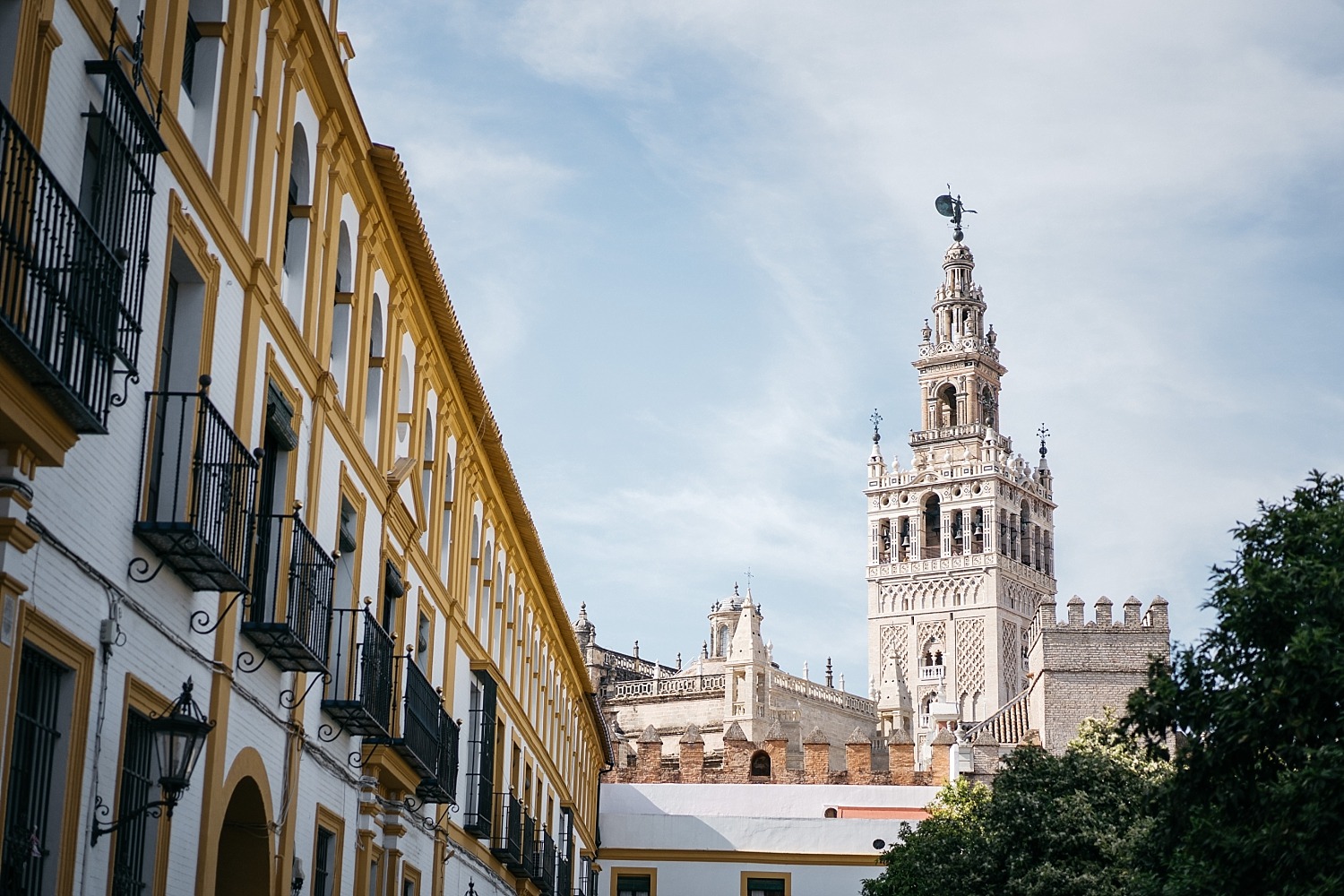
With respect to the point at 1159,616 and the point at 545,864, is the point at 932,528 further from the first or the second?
the point at 545,864

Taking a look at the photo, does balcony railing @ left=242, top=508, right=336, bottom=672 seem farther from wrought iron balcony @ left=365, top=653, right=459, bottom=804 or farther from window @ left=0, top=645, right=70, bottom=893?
window @ left=0, top=645, right=70, bottom=893

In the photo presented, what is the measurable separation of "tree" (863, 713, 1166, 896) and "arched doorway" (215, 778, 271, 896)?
15.1 meters

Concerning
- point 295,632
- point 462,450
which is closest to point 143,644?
point 295,632

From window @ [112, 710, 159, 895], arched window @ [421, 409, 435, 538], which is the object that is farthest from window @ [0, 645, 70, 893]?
arched window @ [421, 409, 435, 538]

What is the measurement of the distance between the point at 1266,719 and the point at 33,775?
1061 centimetres

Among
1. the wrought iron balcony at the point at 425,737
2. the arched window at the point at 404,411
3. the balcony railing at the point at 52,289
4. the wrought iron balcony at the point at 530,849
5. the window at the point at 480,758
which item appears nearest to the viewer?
the balcony railing at the point at 52,289

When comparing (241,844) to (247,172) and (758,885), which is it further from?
(758,885)

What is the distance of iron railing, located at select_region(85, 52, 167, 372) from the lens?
33.5 ft

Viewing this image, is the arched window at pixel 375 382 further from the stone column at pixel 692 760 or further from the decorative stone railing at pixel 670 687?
the decorative stone railing at pixel 670 687

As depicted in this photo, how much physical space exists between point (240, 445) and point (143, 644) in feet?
5.42

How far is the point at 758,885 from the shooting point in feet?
151

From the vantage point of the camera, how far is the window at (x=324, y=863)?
17.1 metres

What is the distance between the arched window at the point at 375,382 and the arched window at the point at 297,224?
3.15 meters

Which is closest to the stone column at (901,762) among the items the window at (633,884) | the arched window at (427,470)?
the window at (633,884)
